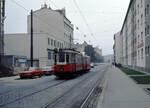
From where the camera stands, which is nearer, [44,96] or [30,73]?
[44,96]

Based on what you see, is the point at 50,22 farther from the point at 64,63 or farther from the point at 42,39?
the point at 64,63

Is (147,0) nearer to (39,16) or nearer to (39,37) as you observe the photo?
(39,37)

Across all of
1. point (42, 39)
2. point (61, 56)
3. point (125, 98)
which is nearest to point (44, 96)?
point (125, 98)

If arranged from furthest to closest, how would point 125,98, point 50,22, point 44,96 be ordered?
1. point 50,22
2. point 44,96
3. point 125,98

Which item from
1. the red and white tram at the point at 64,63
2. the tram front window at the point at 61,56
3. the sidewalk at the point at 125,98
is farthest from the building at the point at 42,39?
the sidewalk at the point at 125,98

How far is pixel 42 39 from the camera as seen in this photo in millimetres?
44375

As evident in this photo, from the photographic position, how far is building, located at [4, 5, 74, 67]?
43969 mm

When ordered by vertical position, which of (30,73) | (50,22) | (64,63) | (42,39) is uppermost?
(50,22)

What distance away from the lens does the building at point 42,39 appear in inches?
1731

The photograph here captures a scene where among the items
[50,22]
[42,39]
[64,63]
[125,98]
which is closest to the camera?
[125,98]

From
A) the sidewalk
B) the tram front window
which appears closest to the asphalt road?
the sidewalk

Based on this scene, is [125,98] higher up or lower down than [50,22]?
lower down

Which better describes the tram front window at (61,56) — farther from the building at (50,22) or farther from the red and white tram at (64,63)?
the building at (50,22)

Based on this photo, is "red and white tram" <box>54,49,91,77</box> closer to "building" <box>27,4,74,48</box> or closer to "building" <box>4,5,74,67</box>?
"building" <box>4,5,74,67</box>
